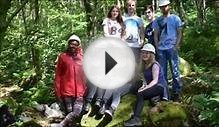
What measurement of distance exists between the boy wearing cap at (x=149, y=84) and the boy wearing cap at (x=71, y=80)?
3.60 feet

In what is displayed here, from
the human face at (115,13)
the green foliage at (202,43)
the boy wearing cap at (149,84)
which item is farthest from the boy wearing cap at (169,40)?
the green foliage at (202,43)

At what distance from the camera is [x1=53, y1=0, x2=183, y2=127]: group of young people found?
8.15 meters

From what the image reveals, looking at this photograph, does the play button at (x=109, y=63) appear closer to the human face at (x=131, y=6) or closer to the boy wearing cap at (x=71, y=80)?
the boy wearing cap at (x=71, y=80)

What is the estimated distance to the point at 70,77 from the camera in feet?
28.0

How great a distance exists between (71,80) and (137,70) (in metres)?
1.40

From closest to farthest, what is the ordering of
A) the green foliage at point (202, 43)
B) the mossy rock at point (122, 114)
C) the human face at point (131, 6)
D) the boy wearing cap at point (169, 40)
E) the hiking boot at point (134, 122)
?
→ 1. the hiking boot at point (134, 122)
2. the mossy rock at point (122, 114)
3. the human face at point (131, 6)
4. the boy wearing cap at point (169, 40)
5. the green foliage at point (202, 43)

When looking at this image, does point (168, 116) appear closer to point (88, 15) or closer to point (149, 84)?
point (149, 84)

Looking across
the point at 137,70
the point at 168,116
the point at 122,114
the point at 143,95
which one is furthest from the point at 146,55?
the point at 122,114

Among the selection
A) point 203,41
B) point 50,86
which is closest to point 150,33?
point 50,86

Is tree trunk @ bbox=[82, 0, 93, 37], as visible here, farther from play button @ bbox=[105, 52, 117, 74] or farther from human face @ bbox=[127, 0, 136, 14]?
human face @ bbox=[127, 0, 136, 14]

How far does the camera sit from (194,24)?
17891mm

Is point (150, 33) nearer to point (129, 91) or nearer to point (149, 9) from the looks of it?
point (149, 9)

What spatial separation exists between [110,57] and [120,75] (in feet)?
1.46

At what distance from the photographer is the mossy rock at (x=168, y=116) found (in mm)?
7875
